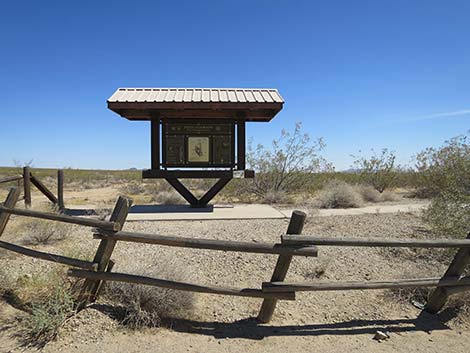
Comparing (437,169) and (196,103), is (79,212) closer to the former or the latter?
(196,103)

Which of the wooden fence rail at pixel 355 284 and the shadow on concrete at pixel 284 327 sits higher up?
the wooden fence rail at pixel 355 284

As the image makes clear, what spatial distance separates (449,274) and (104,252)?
4.39m

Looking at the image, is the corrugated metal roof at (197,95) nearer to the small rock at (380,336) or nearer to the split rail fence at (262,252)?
the split rail fence at (262,252)

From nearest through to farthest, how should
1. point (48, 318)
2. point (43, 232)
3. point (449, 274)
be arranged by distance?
point (48, 318), point (449, 274), point (43, 232)

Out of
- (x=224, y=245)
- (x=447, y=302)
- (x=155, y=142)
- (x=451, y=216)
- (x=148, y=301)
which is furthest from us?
(x=155, y=142)

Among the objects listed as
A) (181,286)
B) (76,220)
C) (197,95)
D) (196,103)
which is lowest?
(181,286)

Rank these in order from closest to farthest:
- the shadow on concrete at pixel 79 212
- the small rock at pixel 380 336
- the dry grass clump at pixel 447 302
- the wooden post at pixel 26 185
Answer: the small rock at pixel 380 336, the dry grass clump at pixel 447 302, the shadow on concrete at pixel 79 212, the wooden post at pixel 26 185

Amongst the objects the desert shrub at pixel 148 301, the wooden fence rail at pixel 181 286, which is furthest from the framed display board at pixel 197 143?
the wooden fence rail at pixel 181 286

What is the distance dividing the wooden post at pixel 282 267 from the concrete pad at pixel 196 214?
16.5 ft

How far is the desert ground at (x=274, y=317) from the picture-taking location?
12.0 ft

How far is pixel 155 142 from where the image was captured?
10.3 m

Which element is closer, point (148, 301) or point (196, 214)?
point (148, 301)

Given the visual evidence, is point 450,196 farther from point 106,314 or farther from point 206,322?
point 106,314

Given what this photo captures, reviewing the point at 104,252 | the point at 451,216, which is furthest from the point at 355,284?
the point at 451,216
